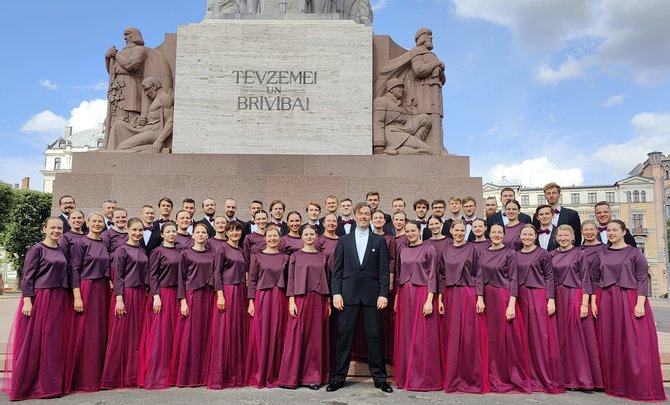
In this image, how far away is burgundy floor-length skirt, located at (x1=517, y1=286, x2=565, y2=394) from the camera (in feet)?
19.4

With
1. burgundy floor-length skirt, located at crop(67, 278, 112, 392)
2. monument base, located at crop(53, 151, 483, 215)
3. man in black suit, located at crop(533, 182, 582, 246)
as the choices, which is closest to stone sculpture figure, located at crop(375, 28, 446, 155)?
monument base, located at crop(53, 151, 483, 215)

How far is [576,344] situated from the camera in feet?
19.8

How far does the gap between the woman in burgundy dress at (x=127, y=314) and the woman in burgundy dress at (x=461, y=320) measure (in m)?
3.39

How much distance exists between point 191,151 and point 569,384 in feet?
24.5

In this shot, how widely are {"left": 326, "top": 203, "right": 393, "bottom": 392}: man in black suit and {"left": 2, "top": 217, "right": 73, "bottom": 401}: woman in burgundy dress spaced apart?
9.32 ft

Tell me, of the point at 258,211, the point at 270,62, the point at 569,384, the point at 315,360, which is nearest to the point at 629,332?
the point at 569,384

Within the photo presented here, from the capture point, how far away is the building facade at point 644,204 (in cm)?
5662

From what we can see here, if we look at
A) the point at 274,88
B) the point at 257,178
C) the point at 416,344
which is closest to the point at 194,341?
the point at 416,344

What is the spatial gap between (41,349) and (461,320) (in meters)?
4.44

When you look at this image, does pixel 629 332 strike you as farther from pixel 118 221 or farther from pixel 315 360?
pixel 118 221

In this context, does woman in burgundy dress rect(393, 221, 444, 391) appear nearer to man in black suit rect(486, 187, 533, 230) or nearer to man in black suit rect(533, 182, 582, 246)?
man in black suit rect(486, 187, 533, 230)

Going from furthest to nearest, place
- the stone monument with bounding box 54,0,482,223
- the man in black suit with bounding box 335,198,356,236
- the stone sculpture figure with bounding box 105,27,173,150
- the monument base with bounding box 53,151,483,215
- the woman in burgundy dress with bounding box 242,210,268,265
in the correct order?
the stone sculpture figure with bounding box 105,27,173,150 → the stone monument with bounding box 54,0,482,223 → the monument base with bounding box 53,151,483,215 → the man in black suit with bounding box 335,198,356,236 → the woman in burgundy dress with bounding box 242,210,268,265

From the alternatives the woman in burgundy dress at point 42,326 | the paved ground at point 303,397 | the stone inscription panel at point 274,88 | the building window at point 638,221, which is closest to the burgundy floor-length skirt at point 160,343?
the paved ground at point 303,397

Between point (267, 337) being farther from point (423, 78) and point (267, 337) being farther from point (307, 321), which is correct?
point (423, 78)
